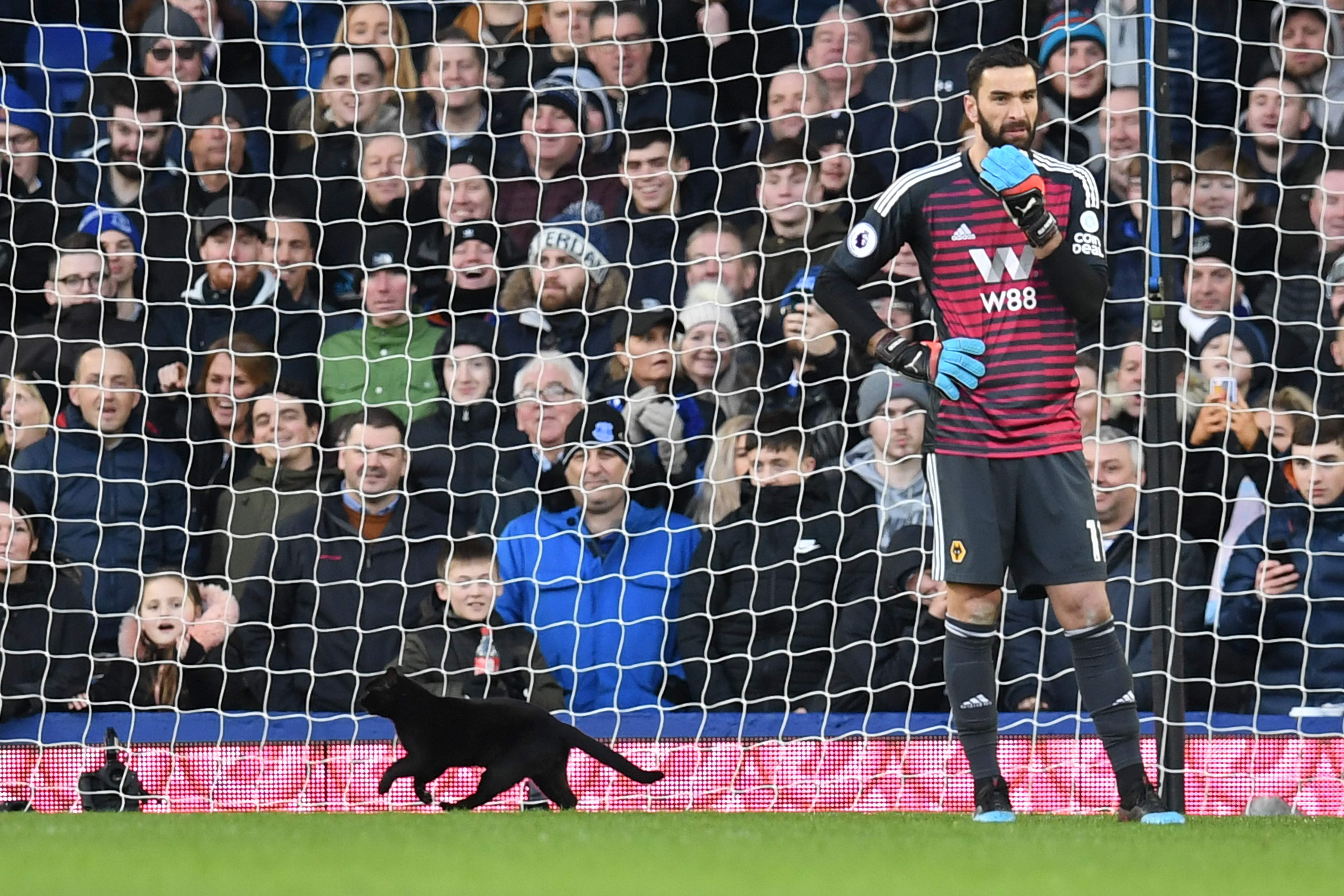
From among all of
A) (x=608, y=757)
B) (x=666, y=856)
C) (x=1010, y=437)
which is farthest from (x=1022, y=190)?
(x=608, y=757)

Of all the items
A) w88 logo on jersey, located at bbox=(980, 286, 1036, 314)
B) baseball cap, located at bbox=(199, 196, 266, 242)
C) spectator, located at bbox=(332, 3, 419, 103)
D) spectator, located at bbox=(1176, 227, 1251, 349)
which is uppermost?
spectator, located at bbox=(332, 3, 419, 103)

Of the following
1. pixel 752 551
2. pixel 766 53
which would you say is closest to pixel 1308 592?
pixel 752 551

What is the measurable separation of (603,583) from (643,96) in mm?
1823

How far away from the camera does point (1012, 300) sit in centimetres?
371

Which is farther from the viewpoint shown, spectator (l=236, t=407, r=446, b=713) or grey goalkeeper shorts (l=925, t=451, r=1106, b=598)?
spectator (l=236, t=407, r=446, b=713)

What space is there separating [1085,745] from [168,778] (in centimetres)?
259

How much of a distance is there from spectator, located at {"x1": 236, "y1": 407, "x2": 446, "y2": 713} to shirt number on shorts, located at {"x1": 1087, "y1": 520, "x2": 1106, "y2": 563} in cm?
280

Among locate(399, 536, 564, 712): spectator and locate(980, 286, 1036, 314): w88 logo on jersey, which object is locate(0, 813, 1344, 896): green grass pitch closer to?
locate(980, 286, 1036, 314): w88 logo on jersey

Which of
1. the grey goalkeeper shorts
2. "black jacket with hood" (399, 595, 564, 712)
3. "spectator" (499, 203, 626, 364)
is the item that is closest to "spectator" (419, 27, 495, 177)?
"spectator" (499, 203, 626, 364)

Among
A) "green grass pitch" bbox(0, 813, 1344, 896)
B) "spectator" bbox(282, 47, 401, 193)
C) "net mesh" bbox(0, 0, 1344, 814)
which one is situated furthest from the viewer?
"spectator" bbox(282, 47, 401, 193)

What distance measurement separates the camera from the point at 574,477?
6047mm

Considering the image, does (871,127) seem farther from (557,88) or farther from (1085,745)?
(1085,745)

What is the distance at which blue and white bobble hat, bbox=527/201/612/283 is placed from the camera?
21.4 feet

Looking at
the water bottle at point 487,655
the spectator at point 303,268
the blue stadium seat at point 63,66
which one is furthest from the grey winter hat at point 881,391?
the blue stadium seat at point 63,66
